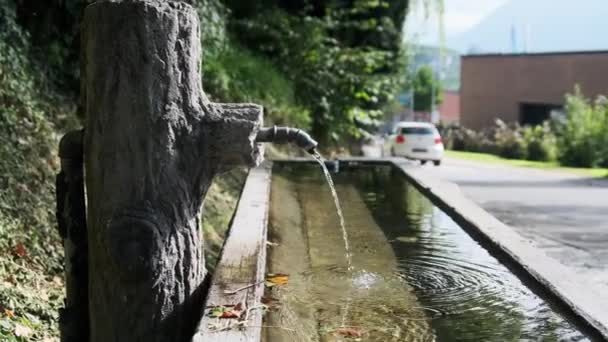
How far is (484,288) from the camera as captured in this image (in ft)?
16.3

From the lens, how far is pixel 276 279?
495 centimetres

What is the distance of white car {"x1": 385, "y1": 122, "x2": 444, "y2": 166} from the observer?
25.2m

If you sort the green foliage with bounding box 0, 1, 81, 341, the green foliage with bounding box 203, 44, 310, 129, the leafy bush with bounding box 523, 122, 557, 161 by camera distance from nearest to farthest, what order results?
1. the green foliage with bounding box 0, 1, 81, 341
2. the green foliage with bounding box 203, 44, 310, 129
3. the leafy bush with bounding box 523, 122, 557, 161

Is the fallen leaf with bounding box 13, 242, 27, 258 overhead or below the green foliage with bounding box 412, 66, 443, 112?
below

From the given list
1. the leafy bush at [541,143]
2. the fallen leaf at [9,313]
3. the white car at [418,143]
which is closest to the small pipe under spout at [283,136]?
the fallen leaf at [9,313]

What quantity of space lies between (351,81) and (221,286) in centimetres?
1407

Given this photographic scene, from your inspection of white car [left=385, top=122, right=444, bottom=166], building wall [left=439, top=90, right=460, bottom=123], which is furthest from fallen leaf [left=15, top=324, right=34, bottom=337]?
Result: building wall [left=439, top=90, right=460, bottom=123]

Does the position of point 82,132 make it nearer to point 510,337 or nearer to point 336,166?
point 510,337

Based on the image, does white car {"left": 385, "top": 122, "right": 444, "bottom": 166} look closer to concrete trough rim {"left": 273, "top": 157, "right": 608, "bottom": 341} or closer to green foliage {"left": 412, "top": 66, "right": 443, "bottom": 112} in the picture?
concrete trough rim {"left": 273, "top": 157, "right": 608, "bottom": 341}

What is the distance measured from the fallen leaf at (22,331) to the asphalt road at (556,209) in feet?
14.9

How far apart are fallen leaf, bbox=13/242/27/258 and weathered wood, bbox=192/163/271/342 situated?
1425 mm

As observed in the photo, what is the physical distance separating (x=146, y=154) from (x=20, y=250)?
8.40ft

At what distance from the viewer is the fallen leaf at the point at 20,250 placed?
5375 millimetres

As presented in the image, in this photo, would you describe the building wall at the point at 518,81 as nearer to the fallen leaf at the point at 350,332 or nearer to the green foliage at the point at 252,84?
the green foliage at the point at 252,84
